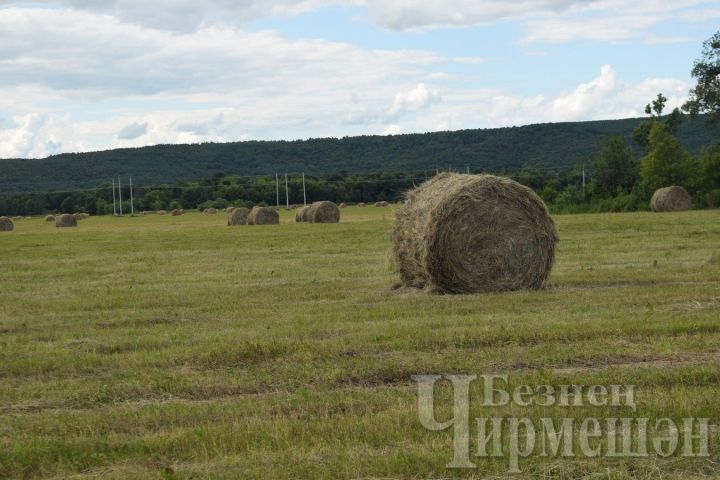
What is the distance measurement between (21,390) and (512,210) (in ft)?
35.0

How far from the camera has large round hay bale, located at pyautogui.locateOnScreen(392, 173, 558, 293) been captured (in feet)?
55.6

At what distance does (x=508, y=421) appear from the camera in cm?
721

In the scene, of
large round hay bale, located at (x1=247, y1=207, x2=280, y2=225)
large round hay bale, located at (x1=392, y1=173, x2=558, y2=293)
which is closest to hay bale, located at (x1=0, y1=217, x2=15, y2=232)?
large round hay bale, located at (x1=247, y1=207, x2=280, y2=225)

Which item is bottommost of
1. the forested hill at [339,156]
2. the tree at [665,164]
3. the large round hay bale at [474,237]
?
the large round hay bale at [474,237]

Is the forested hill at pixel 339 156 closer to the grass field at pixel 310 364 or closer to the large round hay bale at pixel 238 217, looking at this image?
the large round hay bale at pixel 238 217

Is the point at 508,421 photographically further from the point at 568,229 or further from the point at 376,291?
the point at 568,229

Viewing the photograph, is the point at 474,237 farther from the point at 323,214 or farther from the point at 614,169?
the point at 614,169

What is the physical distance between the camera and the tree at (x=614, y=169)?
58.6 m

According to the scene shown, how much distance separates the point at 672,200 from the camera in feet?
152

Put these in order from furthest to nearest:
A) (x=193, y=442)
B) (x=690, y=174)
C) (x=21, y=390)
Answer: (x=690, y=174), (x=21, y=390), (x=193, y=442)

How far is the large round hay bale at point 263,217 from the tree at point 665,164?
66.5 feet

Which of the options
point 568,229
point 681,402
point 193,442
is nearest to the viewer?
point 193,442

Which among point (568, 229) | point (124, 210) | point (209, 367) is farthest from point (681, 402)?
point (124, 210)

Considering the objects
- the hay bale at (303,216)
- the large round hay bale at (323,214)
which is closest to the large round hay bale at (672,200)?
the large round hay bale at (323,214)
